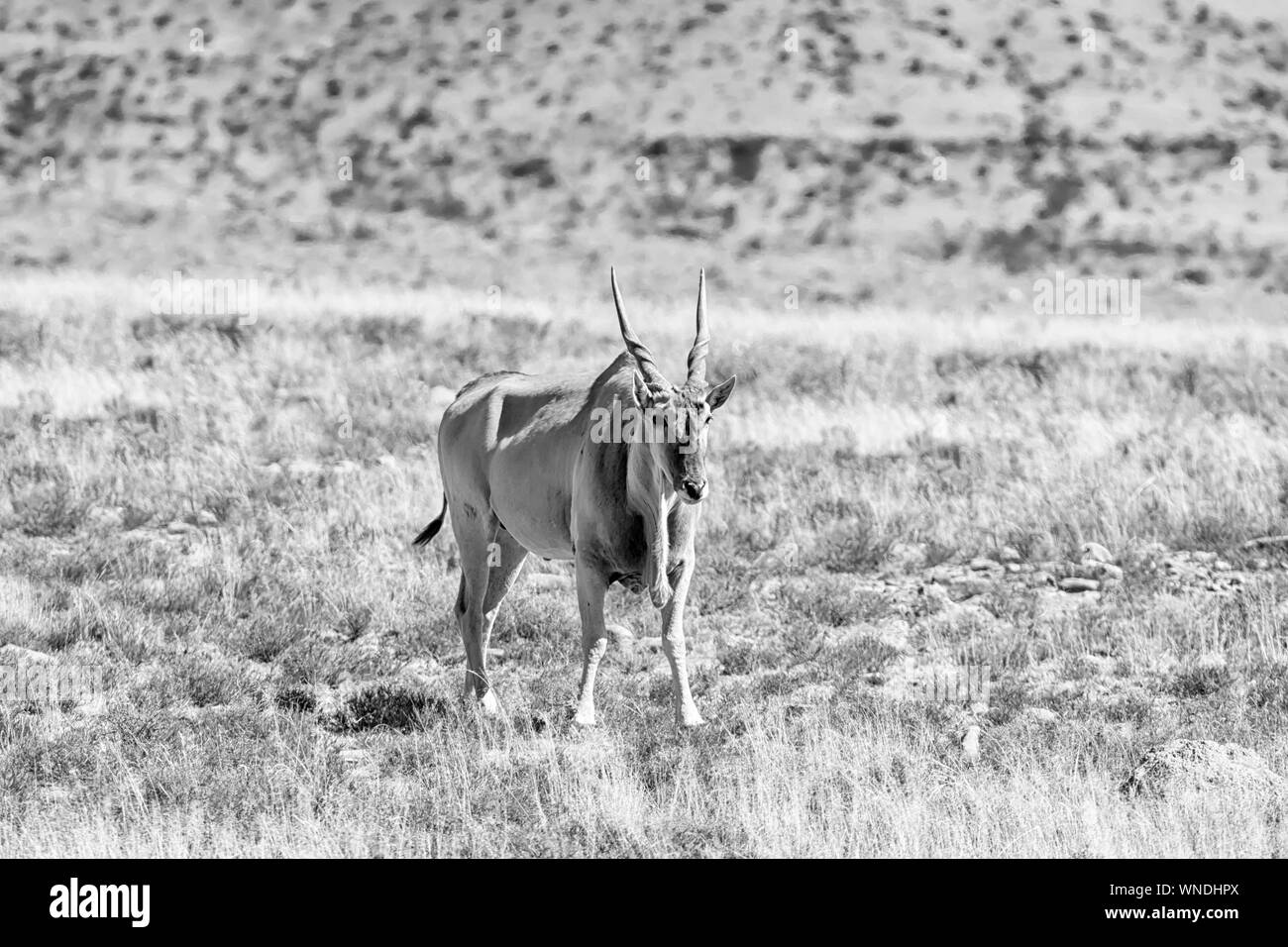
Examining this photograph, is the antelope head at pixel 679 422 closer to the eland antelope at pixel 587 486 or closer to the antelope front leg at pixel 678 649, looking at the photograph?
the eland antelope at pixel 587 486

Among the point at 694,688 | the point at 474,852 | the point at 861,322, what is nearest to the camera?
the point at 474,852

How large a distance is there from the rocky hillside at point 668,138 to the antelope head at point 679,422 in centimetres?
3366

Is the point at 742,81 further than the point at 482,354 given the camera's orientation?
Yes

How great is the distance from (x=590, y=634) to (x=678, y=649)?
1.70ft

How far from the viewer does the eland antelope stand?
8.70 metres

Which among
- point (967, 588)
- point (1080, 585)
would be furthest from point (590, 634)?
point (1080, 585)

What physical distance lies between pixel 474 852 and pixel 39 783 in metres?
2.54

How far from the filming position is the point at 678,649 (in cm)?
930

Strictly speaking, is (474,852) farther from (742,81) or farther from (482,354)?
(742,81)

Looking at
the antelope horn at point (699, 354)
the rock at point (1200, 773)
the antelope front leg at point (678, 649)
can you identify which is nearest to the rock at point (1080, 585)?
the rock at point (1200, 773)

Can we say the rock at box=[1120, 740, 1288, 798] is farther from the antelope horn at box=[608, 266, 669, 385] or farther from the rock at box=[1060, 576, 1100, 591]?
the rock at box=[1060, 576, 1100, 591]

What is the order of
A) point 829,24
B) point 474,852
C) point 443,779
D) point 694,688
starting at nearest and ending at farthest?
1. point 474,852
2. point 443,779
3. point 694,688
4. point 829,24

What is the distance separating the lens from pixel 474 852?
7430mm

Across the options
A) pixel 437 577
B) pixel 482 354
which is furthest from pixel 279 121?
pixel 437 577
